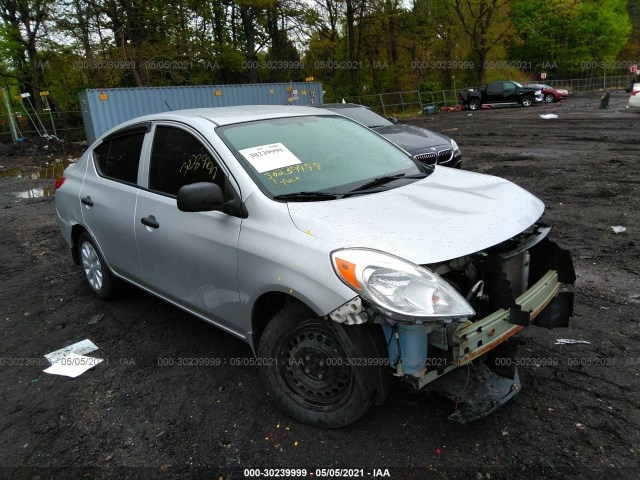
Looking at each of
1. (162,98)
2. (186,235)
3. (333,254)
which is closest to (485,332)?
(333,254)

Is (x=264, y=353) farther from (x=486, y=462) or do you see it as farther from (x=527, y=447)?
(x=527, y=447)

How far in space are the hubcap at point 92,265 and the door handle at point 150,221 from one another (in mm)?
1210

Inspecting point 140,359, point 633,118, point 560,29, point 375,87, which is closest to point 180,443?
point 140,359

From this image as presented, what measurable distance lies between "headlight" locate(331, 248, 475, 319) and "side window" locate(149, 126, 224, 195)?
1.25 meters

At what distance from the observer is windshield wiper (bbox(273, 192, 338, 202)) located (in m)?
2.98

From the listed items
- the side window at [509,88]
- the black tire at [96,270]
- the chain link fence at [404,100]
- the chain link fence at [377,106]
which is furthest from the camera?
the chain link fence at [404,100]

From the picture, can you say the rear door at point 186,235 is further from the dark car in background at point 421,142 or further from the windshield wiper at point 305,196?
the dark car in background at point 421,142

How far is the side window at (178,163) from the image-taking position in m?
3.31

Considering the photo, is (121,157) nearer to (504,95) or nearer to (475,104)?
(504,95)

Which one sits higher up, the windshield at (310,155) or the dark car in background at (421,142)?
the windshield at (310,155)

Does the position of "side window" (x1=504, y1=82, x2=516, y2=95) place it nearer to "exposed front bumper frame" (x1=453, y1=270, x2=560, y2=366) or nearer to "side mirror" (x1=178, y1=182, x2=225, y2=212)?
"exposed front bumper frame" (x1=453, y1=270, x2=560, y2=366)

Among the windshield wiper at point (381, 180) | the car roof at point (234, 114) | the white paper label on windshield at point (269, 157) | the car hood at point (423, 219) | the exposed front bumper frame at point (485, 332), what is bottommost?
the exposed front bumper frame at point (485, 332)

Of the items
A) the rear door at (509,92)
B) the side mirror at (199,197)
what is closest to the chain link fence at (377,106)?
the rear door at (509,92)

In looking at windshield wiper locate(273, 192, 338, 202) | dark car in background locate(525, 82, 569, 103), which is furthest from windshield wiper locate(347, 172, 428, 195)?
dark car in background locate(525, 82, 569, 103)
